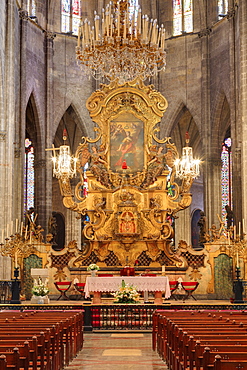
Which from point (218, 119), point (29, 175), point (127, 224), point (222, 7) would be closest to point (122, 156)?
point (127, 224)

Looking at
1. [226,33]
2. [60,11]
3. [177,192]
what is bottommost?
[177,192]

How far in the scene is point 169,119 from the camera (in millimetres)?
33531

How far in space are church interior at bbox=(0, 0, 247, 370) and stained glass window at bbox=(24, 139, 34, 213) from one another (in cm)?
8

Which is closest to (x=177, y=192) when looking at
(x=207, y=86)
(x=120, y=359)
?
(x=207, y=86)

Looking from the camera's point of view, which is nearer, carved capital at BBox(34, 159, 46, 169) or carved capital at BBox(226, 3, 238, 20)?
carved capital at BBox(226, 3, 238, 20)

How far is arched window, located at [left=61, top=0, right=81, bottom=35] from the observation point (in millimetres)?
33656

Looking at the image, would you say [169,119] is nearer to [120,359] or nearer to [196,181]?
[196,181]

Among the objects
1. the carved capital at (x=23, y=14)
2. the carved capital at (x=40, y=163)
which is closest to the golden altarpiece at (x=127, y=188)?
the carved capital at (x=40, y=163)

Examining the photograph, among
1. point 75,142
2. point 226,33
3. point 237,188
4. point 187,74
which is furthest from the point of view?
point 75,142

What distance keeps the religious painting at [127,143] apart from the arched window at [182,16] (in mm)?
10771

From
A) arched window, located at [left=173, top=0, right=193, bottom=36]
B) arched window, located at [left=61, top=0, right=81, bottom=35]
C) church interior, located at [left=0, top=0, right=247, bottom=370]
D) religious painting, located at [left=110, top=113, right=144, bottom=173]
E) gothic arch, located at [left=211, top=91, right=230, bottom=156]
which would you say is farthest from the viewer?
arched window, located at [left=61, top=0, right=81, bottom=35]

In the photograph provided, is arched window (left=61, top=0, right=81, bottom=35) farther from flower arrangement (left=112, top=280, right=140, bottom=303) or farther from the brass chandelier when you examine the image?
flower arrangement (left=112, top=280, right=140, bottom=303)

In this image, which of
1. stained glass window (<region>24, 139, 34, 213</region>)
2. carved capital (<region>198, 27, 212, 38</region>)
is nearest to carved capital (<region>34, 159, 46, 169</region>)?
stained glass window (<region>24, 139, 34, 213</region>)

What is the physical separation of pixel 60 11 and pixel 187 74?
23.5 ft
